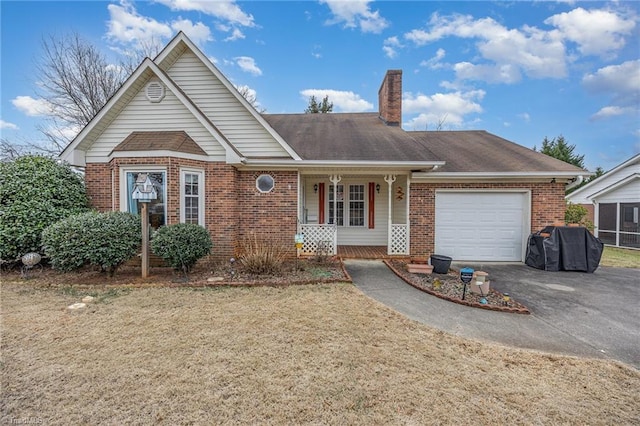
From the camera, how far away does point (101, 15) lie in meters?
10.9

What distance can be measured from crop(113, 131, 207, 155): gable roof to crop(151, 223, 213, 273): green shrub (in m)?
2.27

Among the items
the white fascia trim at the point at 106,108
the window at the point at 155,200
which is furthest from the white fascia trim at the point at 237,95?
the window at the point at 155,200

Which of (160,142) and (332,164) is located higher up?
(160,142)

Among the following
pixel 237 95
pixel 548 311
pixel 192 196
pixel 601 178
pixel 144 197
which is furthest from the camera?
pixel 601 178

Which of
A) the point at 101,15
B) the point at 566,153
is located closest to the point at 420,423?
the point at 101,15

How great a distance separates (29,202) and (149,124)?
138 inches

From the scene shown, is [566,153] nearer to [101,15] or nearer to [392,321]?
[392,321]

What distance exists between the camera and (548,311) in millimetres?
5133

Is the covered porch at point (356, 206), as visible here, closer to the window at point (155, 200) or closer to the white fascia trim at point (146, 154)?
the white fascia trim at point (146, 154)

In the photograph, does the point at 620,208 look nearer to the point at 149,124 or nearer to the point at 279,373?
the point at 279,373

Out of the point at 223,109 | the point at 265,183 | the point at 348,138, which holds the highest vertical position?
the point at 223,109

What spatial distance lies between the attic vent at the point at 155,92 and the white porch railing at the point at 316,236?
5.71 metres

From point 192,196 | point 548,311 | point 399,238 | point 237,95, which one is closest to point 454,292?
point 548,311

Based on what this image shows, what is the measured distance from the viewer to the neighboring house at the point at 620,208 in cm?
1331
